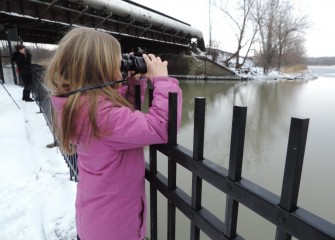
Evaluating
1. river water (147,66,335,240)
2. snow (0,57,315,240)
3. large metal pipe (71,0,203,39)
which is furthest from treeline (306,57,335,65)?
snow (0,57,315,240)

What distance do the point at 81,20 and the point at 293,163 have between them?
1695 cm

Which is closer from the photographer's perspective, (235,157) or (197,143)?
(235,157)

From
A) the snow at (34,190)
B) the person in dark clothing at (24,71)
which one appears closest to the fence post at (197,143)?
the snow at (34,190)

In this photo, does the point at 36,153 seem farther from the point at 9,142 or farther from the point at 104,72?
the point at 104,72

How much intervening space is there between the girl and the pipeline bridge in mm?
9385

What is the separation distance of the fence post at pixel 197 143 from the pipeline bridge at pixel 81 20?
9.73 m

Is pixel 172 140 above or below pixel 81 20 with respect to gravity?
below

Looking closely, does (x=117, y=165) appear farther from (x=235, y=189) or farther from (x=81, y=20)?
(x=81, y=20)

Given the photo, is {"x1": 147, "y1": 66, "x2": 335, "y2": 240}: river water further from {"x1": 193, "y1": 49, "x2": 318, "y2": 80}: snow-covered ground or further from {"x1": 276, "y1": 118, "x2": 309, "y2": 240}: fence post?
{"x1": 193, "y1": 49, "x2": 318, "y2": 80}: snow-covered ground

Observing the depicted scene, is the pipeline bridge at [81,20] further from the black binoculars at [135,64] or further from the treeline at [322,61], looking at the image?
the treeline at [322,61]

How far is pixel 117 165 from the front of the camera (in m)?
1.28

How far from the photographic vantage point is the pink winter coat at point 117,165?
114 cm

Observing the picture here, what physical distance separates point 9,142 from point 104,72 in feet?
13.3


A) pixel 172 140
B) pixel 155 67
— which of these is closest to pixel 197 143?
pixel 172 140
